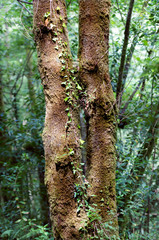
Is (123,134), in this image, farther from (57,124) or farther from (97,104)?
(57,124)

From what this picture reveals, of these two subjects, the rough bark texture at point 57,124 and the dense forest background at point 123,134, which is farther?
the dense forest background at point 123,134

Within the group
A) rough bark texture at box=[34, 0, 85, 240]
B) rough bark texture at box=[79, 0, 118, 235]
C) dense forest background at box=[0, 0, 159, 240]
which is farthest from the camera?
dense forest background at box=[0, 0, 159, 240]

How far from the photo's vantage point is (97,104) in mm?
1793

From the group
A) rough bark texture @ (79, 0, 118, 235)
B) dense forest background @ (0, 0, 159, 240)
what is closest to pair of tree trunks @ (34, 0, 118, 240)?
rough bark texture @ (79, 0, 118, 235)

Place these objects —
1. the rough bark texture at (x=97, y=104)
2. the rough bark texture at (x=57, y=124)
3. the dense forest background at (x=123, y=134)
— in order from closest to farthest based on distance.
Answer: the rough bark texture at (x=57, y=124), the rough bark texture at (x=97, y=104), the dense forest background at (x=123, y=134)

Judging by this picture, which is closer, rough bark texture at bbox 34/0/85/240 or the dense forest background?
rough bark texture at bbox 34/0/85/240

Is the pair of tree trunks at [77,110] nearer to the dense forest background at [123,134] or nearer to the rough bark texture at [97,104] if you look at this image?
the rough bark texture at [97,104]

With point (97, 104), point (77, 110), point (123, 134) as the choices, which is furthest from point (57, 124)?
point (123, 134)

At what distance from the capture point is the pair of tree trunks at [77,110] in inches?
65.5

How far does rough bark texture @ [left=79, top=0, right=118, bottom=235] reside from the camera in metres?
1.79

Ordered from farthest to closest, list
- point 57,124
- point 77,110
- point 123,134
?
1. point 123,134
2. point 77,110
3. point 57,124

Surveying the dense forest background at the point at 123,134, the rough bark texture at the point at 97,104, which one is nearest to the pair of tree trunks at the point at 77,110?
the rough bark texture at the point at 97,104

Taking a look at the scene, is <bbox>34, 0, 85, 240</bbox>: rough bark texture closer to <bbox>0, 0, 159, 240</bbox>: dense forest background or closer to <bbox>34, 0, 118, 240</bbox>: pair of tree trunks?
<bbox>34, 0, 118, 240</bbox>: pair of tree trunks

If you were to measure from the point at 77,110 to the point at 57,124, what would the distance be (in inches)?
10.3
